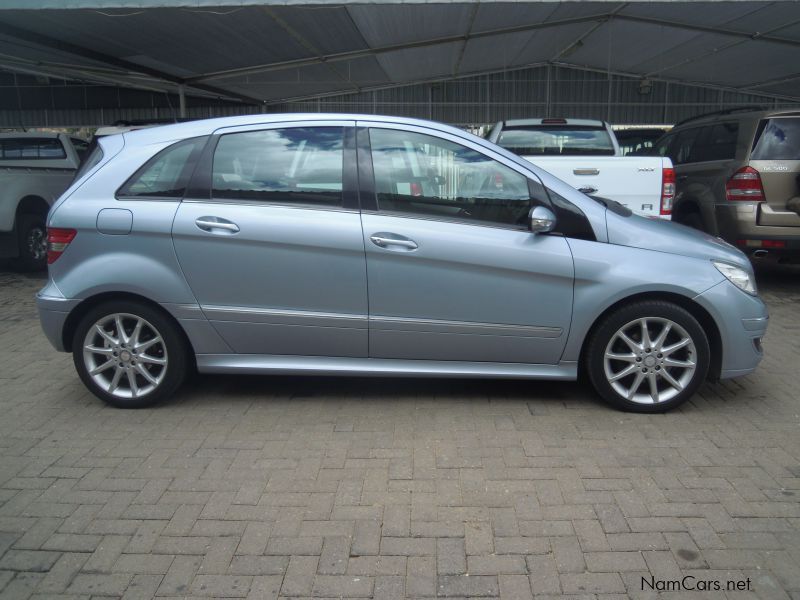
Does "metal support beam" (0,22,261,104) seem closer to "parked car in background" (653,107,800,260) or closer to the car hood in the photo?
the car hood

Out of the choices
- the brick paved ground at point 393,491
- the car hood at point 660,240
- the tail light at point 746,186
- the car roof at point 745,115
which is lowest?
the brick paved ground at point 393,491

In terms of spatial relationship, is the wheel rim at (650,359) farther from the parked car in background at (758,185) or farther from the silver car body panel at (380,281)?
the parked car in background at (758,185)

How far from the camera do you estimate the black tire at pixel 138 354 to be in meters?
4.09

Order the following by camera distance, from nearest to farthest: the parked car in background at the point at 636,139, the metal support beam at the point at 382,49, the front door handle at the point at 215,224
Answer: the front door handle at the point at 215,224 → the metal support beam at the point at 382,49 → the parked car in background at the point at 636,139

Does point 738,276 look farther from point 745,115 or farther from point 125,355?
point 745,115

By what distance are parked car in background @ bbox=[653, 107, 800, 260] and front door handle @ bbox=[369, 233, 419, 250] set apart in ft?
15.4

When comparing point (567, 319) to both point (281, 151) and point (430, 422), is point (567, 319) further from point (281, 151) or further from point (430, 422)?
point (281, 151)

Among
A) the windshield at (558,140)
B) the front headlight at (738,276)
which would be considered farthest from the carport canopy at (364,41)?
the front headlight at (738,276)

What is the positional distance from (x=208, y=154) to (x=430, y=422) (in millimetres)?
2205

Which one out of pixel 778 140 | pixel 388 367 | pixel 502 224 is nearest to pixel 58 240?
pixel 388 367

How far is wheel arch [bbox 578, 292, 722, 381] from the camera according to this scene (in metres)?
3.97

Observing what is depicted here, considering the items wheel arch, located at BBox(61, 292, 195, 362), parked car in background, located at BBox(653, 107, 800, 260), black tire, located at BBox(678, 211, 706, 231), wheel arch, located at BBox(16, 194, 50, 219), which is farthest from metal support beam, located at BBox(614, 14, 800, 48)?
wheel arch, located at BBox(61, 292, 195, 362)

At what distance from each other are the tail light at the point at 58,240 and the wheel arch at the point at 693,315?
3.30 meters

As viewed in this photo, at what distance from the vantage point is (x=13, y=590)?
2561 mm
